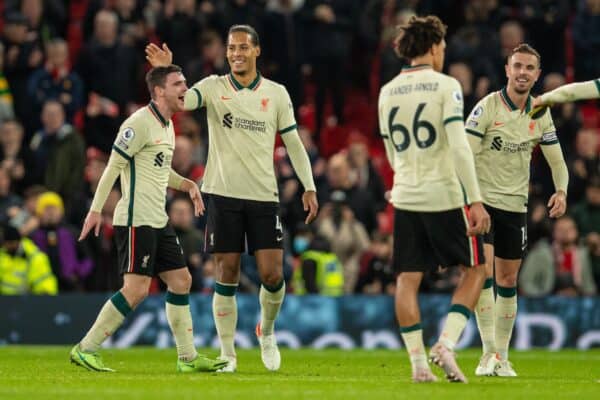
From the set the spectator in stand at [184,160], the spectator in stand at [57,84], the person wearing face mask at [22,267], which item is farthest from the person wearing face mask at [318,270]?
the spectator in stand at [57,84]

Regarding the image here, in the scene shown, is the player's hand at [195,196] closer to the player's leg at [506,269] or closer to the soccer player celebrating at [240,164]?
the soccer player celebrating at [240,164]

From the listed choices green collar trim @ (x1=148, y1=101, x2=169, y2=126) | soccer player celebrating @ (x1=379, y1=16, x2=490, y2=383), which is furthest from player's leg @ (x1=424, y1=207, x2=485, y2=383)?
green collar trim @ (x1=148, y1=101, x2=169, y2=126)

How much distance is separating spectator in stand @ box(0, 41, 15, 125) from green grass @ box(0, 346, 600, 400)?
5.43 m

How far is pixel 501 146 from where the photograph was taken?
12.1 metres

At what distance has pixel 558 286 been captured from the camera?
741 inches

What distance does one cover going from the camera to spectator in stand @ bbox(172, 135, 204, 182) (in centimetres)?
1881

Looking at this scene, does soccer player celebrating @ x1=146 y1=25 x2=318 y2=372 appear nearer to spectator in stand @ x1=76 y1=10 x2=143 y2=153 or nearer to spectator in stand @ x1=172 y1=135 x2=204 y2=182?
spectator in stand @ x1=172 y1=135 x2=204 y2=182

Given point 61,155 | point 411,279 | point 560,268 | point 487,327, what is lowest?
point 560,268

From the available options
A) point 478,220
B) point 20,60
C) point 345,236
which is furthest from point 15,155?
point 478,220

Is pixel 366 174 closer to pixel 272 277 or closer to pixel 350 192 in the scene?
pixel 350 192

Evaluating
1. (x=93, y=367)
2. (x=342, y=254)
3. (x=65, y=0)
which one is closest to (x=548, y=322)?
(x=342, y=254)

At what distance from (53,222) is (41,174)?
176 centimetres

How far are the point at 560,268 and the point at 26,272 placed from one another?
6.93 meters

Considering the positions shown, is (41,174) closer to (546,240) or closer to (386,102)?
(546,240)
